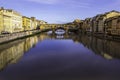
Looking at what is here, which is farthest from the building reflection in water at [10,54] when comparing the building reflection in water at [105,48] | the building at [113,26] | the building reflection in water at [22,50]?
the building at [113,26]

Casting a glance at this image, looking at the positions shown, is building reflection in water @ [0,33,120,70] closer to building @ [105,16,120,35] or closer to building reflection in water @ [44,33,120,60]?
building reflection in water @ [44,33,120,60]

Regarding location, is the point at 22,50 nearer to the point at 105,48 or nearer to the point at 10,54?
the point at 10,54

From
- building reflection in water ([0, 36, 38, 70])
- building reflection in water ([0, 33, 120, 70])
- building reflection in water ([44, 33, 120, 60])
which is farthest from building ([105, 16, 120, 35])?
building reflection in water ([0, 36, 38, 70])

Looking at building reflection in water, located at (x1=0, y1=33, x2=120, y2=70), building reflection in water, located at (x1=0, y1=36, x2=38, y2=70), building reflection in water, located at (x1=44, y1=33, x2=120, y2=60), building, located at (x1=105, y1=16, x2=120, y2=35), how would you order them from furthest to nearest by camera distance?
building, located at (x1=105, y1=16, x2=120, y2=35) < building reflection in water, located at (x1=44, y1=33, x2=120, y2=60) < building reflection in water, located at (x1=0, y1=33, x2=120, y2=70) < building reflection in water, located at (x1=0, y1=36, x2=38, y2=70)

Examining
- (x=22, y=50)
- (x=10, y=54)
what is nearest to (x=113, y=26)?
(x=22, y=50)

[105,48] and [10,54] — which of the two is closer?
[10,54]

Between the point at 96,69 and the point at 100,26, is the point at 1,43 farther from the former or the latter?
the point at 100,26

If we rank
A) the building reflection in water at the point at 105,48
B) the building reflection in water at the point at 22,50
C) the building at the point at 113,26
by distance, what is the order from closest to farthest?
1. the building reflection in water at the point at 22,50
2. the building reflection in water at the point at 105,48
3. the building at the point at 113,26

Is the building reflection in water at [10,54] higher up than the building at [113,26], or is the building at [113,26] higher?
the building at [113,26]

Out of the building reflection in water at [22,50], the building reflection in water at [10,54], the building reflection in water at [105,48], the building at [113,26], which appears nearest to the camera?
the building reflection in water at [10,54]

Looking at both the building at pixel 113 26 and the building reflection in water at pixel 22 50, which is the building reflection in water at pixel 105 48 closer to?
the building reflection in water at pixel 22 50

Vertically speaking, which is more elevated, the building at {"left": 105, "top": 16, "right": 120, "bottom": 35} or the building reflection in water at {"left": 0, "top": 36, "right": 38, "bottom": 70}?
the building at {"left": 105, "top": 16, "right": 120, "bottom": 35}

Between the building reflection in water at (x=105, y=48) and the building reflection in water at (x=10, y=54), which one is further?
the building reflection in water at (x=105, y=48)

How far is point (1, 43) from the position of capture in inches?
1533
